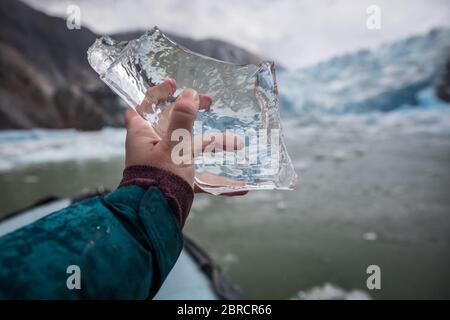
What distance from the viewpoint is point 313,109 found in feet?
93.7

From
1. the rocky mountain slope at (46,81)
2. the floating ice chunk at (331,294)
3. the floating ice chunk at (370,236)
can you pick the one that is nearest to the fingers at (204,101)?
the floating ice chunk at (331,294)

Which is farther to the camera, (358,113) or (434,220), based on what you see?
(358,113)

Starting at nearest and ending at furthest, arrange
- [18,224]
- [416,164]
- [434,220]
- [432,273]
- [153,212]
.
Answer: [153,212]
[18,224]
[432,273]
[434,220]
[416,164]

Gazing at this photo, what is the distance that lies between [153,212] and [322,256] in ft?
8.41

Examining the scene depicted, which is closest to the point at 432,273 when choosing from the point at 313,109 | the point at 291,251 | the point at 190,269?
the point at 291,251

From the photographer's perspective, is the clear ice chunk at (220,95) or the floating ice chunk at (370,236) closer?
the clear ice chunk at (220,95)

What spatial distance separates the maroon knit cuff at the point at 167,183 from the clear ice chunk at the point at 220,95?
192mm

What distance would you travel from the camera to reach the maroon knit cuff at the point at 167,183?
0.40 meters

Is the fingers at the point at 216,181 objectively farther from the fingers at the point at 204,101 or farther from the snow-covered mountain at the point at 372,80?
the snow-covered mountain at the point at 372,80

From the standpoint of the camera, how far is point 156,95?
558 mm
